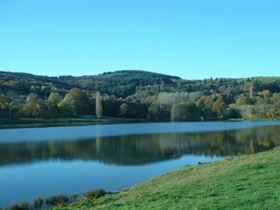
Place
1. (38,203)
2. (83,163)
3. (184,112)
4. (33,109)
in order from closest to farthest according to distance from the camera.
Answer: (38,203) < (83,163) < (33,109) < (184,112)

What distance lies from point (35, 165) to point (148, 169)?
1155 centimetres

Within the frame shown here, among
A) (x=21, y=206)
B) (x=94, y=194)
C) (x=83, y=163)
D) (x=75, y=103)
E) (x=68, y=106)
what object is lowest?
(x=83, y=163)

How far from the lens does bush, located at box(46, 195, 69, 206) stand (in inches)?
937

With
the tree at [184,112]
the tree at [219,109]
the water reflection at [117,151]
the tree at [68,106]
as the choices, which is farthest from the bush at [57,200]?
the tree at [219,109]

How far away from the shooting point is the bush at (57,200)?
23.8 metres

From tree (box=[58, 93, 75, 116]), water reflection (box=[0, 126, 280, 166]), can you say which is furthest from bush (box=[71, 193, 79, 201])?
tree (box=[58, 93, 75, 116])

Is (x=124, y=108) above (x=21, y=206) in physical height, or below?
above

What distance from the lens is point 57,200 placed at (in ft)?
79.9

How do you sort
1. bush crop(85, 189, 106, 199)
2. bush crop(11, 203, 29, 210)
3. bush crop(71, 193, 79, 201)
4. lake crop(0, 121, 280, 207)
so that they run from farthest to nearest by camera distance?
lake crop(0, 121, 280, 207), bush crop(71, 193, 79, 201), bush crop(85, 189, 106, 199), bush crop(11, 203, 29, 210)

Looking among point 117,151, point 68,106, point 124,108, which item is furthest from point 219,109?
point 117,151

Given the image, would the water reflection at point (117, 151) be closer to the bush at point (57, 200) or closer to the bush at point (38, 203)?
the bush at point (57, 200)

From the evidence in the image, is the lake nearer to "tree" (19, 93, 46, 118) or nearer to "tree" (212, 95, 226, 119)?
"tree" (19, 93, 46, 118)

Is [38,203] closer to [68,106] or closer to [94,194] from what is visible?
[94,194]

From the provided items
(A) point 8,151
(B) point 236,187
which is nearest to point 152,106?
(A) point 8,151
